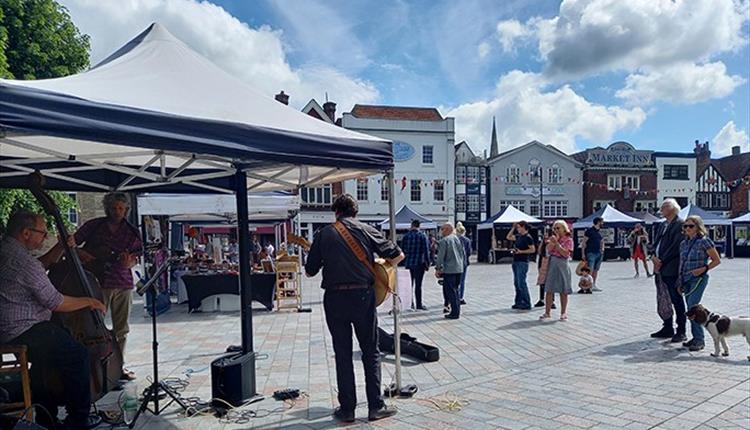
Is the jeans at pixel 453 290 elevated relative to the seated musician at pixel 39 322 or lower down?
lower down

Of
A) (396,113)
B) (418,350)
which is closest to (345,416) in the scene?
(418,350)

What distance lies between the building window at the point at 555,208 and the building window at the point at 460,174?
7400mm

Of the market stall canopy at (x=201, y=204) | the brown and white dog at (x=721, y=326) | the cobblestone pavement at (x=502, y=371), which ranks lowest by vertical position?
the cobblestone pavement at (x=502, y=371)

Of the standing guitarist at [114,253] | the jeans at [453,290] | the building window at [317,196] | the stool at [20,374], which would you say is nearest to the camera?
the stool at [20,374]

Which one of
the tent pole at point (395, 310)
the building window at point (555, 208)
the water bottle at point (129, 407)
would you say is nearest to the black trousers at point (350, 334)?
the tent pole at point (395, 310)

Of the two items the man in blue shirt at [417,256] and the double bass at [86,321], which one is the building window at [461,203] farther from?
the double bass at [86,321]

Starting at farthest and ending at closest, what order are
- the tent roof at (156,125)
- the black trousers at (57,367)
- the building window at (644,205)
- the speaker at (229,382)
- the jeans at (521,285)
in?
the building window at (644,205), the jeans at (521,285), the speaker at (229,382), the black trousers at (57,367), the tent roof at (156,125)

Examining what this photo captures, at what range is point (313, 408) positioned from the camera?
3990 mm

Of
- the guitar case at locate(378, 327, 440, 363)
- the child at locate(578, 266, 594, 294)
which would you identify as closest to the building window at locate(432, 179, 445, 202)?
the child at locate(578, 266, 594, 294)

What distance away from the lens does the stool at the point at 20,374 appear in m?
2.99

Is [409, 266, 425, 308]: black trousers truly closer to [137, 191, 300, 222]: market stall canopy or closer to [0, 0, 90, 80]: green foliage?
[137, 191, 300, 222]: market stall canopy

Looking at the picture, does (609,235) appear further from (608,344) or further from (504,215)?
(608,344)

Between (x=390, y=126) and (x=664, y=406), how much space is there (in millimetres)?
30128

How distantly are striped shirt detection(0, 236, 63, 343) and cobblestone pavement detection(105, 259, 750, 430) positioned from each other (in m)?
1.19
